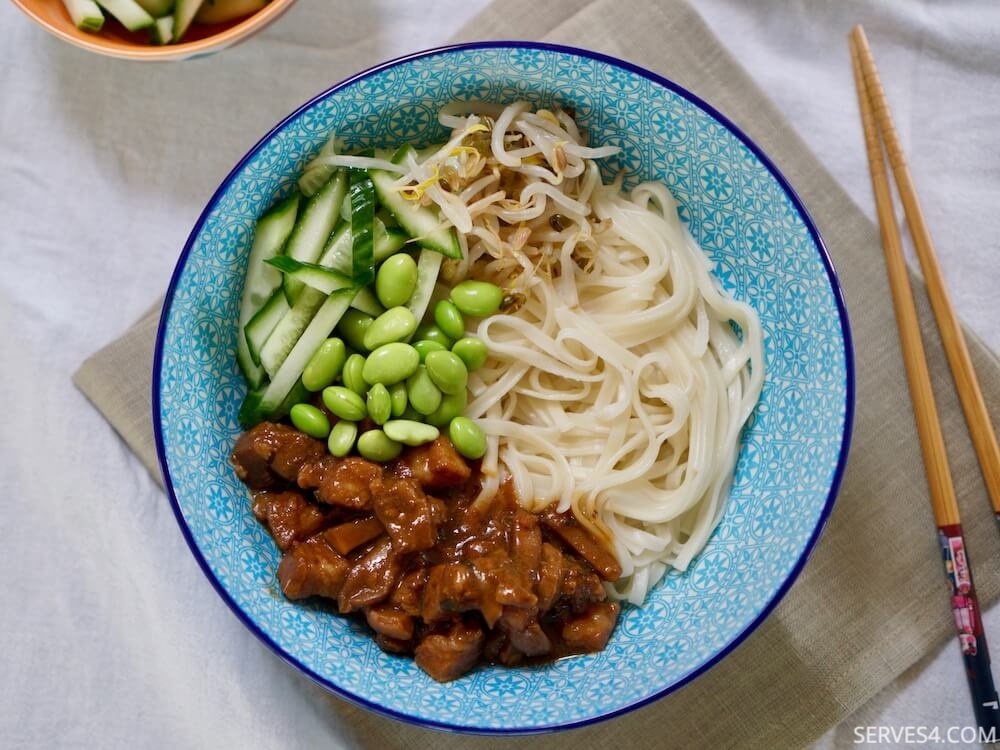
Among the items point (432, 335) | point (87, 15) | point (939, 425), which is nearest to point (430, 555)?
point (432, 335)

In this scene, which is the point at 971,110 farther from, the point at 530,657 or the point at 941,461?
the point at 530,657

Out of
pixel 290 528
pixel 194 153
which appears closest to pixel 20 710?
pixel 290 528

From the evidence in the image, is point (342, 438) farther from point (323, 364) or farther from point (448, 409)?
point (448, 409)

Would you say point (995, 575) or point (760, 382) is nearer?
point (760, 382)

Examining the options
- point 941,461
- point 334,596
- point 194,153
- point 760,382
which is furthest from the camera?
point 194,153

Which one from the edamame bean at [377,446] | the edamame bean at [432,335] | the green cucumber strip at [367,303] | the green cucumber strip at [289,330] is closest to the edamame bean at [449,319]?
the edamame bean at [432,335]
